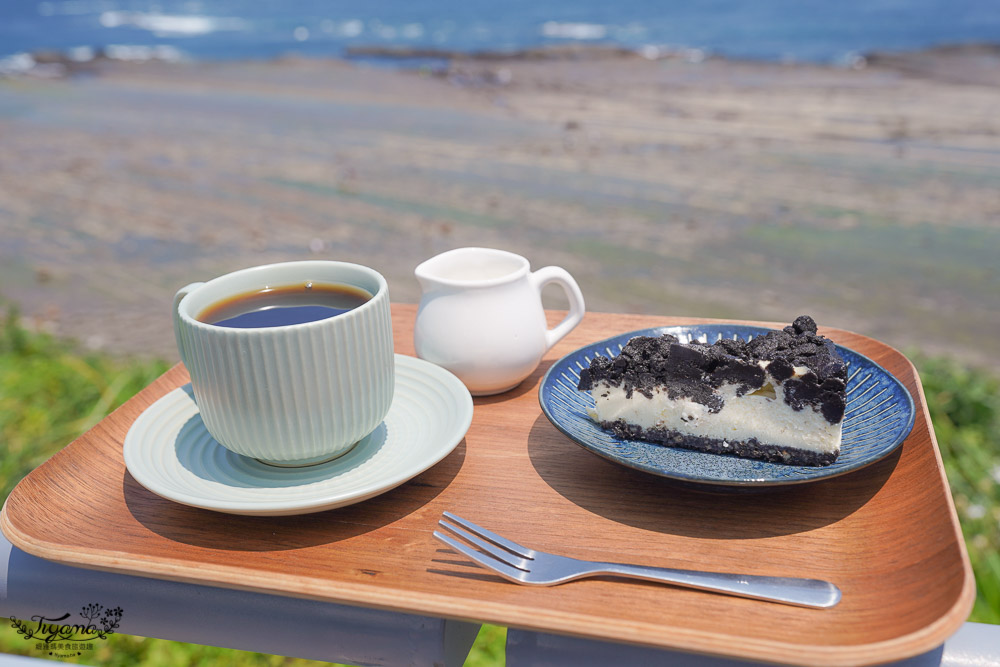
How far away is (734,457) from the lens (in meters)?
1.13

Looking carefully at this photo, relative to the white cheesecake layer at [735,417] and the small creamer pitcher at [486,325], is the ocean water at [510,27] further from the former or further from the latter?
the white cheesecake layer at [735,417]

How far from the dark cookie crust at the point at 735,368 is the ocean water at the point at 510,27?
11.0m

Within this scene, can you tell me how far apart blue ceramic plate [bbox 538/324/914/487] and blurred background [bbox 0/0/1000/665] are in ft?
3.49

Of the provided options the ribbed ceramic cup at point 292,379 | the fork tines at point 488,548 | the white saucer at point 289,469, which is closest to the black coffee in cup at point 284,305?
the ribbed ceramic cup at point 292,379

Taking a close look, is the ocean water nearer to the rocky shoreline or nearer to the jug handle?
the rocky shoreline

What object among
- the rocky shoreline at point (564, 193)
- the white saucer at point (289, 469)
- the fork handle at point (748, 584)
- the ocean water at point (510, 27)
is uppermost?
the white saucer at point (289, 469)

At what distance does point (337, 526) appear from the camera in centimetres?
103

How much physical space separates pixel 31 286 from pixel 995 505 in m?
4.96

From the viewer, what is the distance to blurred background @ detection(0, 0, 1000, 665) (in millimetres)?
3504

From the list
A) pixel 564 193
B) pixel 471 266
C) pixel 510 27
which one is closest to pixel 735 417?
pixel 471 266

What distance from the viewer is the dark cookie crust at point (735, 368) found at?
109cm

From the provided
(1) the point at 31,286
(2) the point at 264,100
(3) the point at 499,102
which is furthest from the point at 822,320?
(2) the point at 264,100

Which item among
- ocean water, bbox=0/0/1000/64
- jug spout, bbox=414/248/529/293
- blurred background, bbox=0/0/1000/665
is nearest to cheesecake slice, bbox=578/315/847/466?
jug spout, bbox=414/248/529/293

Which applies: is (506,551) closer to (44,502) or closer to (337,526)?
(337,526)
